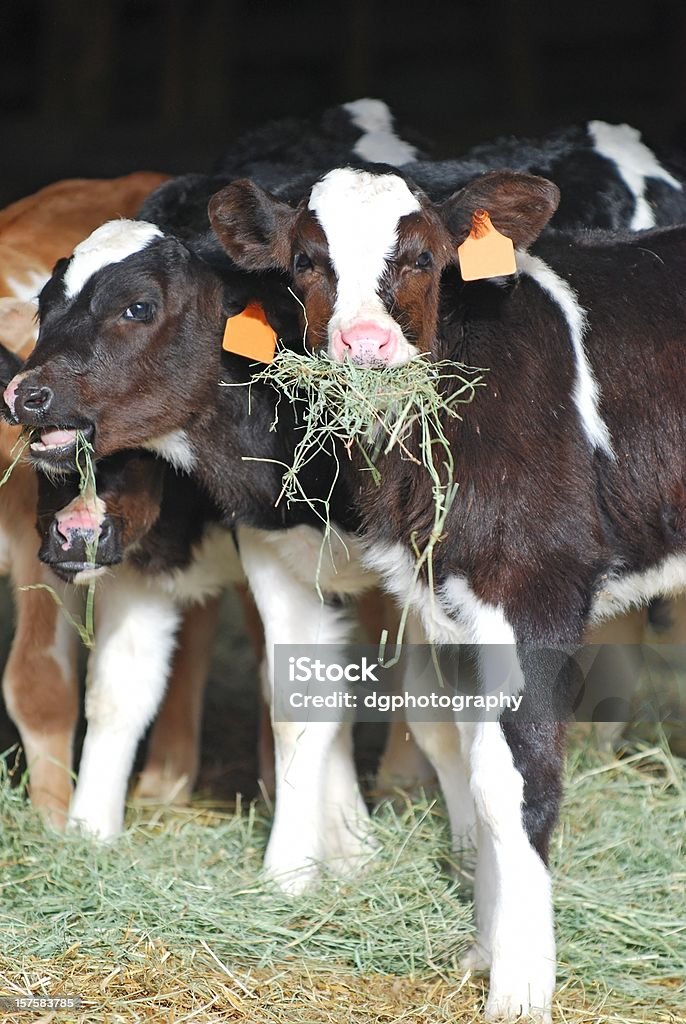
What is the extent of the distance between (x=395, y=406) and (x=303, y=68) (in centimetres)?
1108

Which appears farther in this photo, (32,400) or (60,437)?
(60,437)

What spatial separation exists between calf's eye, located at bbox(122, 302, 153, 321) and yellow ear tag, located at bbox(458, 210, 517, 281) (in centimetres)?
100

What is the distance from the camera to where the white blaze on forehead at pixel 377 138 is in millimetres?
5957

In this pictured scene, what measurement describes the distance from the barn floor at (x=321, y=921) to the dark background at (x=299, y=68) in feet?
27.9

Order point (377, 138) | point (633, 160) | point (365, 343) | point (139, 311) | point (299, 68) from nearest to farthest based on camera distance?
point (365, 343)
point (139, 311)
point (633, 160)
point (377, 138)
point (299, 68)

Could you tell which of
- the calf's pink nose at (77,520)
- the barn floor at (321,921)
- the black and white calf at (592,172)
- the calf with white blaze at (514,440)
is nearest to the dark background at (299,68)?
the black and white calf at (592,172)

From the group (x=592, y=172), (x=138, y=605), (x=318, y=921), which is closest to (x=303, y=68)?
(x=592, y=172)

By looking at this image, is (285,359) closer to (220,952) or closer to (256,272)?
(256,272)

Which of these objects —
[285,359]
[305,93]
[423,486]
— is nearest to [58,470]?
[285,359]

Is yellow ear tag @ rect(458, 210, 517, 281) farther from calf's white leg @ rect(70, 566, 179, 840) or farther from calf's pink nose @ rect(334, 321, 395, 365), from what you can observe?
calf's white leg @ rect(70, 566, 179, 840)

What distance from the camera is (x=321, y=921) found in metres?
4.59

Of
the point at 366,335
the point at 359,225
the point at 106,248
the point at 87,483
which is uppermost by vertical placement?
the point at 359,225

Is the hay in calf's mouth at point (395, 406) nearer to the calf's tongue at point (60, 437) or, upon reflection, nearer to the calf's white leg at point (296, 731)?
the calf's tongue at point (60, 437)

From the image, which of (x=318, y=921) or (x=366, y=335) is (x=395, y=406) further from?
(x=318, y=921)
